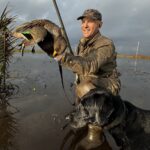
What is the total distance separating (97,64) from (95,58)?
12 centimetres

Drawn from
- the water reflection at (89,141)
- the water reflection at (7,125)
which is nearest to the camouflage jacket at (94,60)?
the water reflection at (89,141)

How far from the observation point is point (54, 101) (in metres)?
8.64

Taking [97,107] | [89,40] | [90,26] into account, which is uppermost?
[90,26]

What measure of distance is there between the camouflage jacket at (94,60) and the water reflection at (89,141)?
0.98 meters

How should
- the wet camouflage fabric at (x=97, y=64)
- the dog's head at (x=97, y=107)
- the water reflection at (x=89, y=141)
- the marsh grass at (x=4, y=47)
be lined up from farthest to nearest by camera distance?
1. the marsh grass at (x=4, y=47)
2. the water reflection at (x=89, y=141)
3. the wet camouflage fabric at (x=97, y=64)
4. the dog's head at (x=97, y=107)

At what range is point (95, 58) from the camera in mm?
5137

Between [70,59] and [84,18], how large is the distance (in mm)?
1380

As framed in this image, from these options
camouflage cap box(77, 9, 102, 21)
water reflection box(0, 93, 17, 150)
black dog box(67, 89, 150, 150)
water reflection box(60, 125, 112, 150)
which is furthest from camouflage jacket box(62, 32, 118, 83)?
water reflection box(0, 93, 17, 150)

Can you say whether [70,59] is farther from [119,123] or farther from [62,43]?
[119,123]

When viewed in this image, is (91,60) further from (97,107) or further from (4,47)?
(4,47)

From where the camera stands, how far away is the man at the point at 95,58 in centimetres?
518

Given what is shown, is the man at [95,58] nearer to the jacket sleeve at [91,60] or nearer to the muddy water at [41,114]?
the jacket sleeve at [91,60]

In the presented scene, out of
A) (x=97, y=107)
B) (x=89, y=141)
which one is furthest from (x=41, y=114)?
(x=97, y=107)

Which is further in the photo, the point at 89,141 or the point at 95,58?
the point at 89,141
